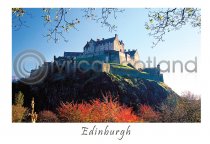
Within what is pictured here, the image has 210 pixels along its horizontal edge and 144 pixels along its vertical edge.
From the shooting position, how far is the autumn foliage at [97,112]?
10.6 metres

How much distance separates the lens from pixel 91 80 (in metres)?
10.9

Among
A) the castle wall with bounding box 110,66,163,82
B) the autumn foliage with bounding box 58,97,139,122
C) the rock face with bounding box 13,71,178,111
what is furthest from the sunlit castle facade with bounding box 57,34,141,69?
the autumn foliage with bounding box 58,97,139,122

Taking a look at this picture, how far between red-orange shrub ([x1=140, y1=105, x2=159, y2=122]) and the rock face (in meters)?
0.18

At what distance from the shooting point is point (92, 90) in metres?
11.0

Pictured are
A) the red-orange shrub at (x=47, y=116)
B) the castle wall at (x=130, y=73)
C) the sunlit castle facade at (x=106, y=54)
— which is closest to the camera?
the red-orange shrub at (x=47, y=116)

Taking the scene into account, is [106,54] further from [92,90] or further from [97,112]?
[97,112]

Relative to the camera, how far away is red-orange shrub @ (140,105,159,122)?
10742 mm

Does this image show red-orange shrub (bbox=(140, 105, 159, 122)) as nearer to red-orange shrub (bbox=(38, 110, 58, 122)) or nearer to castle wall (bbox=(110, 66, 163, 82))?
castle wall (bbox=(110, 66, 163, 82))

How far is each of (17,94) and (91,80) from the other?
195cm

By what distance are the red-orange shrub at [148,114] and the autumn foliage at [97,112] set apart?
0.67 feet

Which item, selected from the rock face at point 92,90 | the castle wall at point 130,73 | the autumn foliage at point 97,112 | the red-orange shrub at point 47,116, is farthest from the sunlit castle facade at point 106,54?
the red-orange shrub at point 47,116
